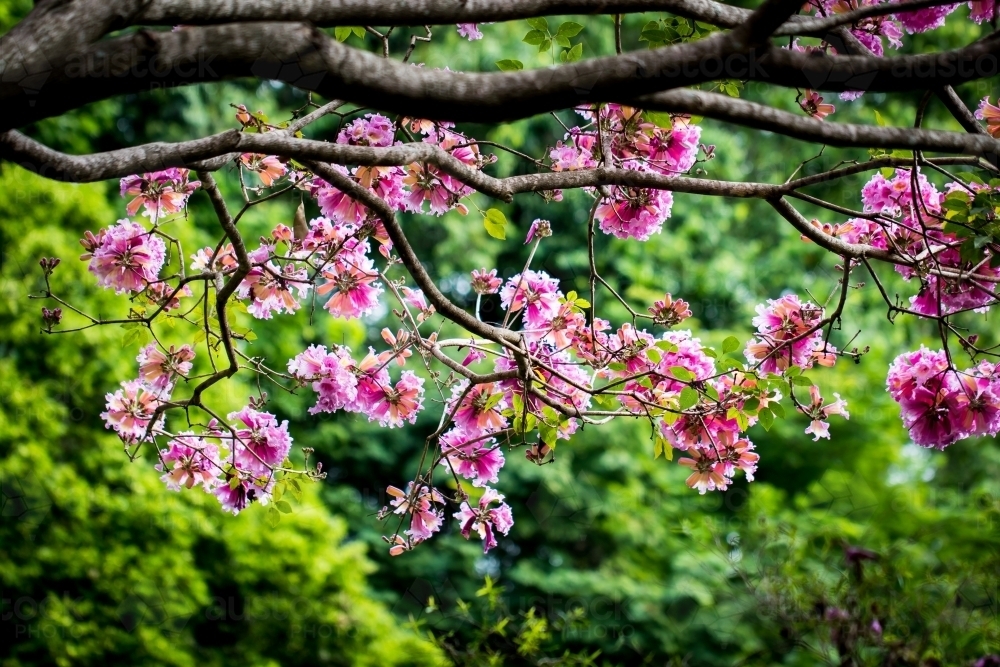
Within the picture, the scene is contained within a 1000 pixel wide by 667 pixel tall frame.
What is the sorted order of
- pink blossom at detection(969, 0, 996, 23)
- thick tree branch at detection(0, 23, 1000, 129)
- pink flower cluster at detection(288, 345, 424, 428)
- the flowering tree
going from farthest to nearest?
pink flower cluster at detection(288, 345, 424, 428)
pink blossom at detection(969, 0, 996, 23)
the flowering tree
thick tree branch at detection(0, 23, 1000, 129)

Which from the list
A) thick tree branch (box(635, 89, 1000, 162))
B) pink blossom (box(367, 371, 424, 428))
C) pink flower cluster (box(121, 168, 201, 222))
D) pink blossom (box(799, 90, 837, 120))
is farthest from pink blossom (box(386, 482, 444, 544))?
pink blossom (box(799, 90, 837, 120))

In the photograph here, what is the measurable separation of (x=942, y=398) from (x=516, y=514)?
513 cm

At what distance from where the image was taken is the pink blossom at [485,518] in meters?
2.22

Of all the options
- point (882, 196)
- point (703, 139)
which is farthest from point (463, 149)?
point (703, 139)

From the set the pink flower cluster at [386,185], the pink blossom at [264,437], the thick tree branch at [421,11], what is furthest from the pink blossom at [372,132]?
the pink blossom at [264,437]

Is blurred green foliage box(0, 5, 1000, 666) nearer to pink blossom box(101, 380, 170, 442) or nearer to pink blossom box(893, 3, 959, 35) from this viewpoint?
pink blossom box(101, 380, 170, 442)

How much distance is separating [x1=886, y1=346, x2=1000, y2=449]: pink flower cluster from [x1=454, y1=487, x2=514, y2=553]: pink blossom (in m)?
0.98

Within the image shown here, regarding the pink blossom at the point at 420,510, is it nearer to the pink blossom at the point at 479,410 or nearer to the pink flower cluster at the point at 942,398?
the pink blossom at the point at 479,410

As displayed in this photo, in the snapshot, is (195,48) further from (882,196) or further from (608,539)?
(608,539)

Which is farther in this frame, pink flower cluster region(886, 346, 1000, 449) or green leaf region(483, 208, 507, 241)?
pink flower cluster region(886, 346, 1000, 449)

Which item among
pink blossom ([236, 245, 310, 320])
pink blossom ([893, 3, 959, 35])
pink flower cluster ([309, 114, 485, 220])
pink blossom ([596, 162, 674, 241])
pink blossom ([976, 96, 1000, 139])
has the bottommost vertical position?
pink blossom ([236, 245, 310, 320])

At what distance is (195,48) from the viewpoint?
116 centimetres

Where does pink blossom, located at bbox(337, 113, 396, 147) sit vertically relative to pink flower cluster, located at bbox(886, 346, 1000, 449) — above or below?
above

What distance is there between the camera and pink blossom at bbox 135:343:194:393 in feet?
7.49
